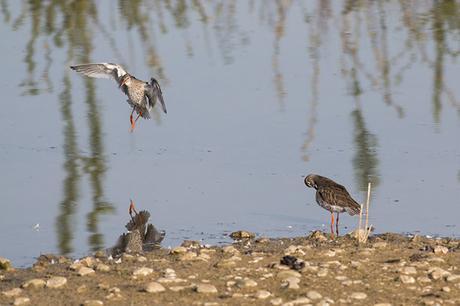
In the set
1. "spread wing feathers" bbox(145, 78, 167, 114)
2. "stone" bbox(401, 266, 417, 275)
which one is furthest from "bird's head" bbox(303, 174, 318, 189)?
"spread wing feathers" bbox(145, 78, 167, 114)

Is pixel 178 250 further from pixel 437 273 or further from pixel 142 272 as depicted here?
pixel 437 273

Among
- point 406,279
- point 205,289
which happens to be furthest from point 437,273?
point 205,289

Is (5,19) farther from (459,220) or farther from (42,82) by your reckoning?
(459,220)

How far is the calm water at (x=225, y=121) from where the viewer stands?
9805mm

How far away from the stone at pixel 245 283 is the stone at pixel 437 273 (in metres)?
1.05

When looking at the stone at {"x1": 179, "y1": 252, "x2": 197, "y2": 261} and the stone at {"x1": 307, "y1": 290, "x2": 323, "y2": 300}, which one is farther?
the stone at {"x1": 179, "y1": 252, "x2": 197, "y2": 261}

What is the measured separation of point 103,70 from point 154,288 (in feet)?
20.3

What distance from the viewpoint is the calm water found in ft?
32.2

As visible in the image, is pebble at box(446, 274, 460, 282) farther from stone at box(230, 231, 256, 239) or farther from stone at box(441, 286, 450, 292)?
stone at box(230, 231, 256, 239)

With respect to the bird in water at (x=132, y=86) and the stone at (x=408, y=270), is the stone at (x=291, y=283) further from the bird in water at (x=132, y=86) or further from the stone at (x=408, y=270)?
the bird in water at (x=132, y=86)

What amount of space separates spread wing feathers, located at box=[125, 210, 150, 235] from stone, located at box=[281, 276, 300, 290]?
6.97 feet

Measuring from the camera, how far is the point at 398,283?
24.2 feet

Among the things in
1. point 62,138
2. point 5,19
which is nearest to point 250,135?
point 62,138

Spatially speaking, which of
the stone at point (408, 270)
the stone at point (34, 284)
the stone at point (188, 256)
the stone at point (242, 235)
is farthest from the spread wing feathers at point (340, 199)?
the stone at point (34, 284)
